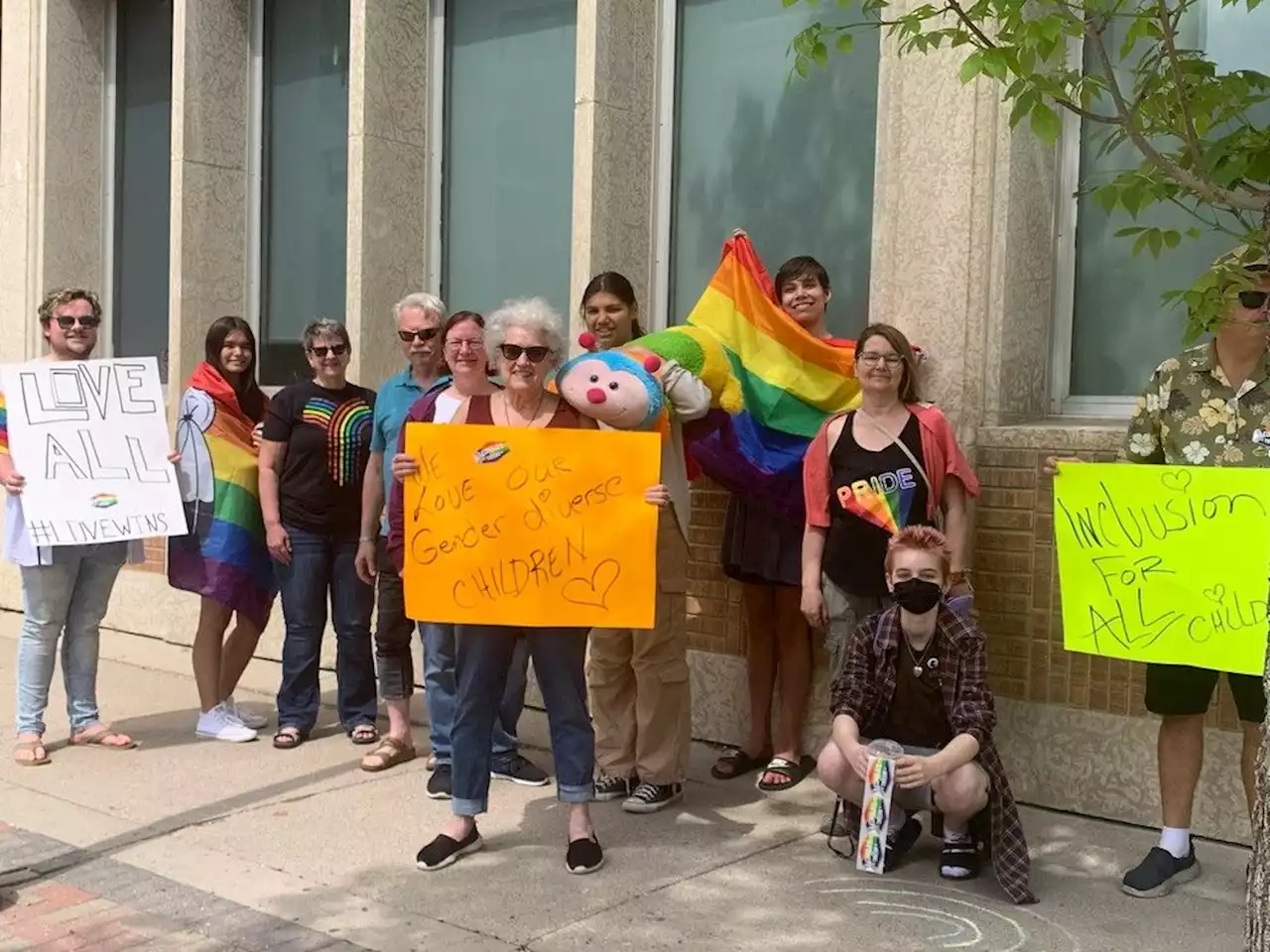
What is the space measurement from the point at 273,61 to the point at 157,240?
1516 millimetres

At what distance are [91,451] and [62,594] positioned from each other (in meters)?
0.62

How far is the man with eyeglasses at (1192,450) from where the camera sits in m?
4.21

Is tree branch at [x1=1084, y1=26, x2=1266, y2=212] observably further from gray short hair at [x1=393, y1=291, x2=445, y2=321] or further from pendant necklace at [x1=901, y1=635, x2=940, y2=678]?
gray short hair at [x1=393, y1=291, x2=445, y2=321]

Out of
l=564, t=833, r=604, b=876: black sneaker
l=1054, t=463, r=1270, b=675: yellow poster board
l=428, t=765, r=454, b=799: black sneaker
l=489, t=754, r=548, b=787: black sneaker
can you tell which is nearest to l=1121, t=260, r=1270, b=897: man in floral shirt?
l=1054, t=463, r=1270, b=675: yellow poster board

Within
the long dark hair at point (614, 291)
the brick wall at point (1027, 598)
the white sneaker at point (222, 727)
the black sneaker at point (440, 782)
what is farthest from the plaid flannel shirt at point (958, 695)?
the white sneaker at point (222, 727)

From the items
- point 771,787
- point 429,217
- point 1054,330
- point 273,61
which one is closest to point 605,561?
point 771,787

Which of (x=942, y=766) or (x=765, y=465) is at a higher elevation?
(x=765, y=465)

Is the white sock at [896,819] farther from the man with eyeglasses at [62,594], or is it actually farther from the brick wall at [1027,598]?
the man with eyeglasses at [62,594]

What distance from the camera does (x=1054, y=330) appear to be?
5703 mm

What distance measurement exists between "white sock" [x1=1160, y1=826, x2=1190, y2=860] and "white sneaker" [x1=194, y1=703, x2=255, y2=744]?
3845 mm

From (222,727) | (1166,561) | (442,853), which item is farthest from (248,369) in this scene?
(1166,561)

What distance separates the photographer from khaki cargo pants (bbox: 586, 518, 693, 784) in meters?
5.07

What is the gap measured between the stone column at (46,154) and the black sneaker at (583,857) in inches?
250

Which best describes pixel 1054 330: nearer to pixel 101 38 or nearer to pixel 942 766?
pixel 942 766
